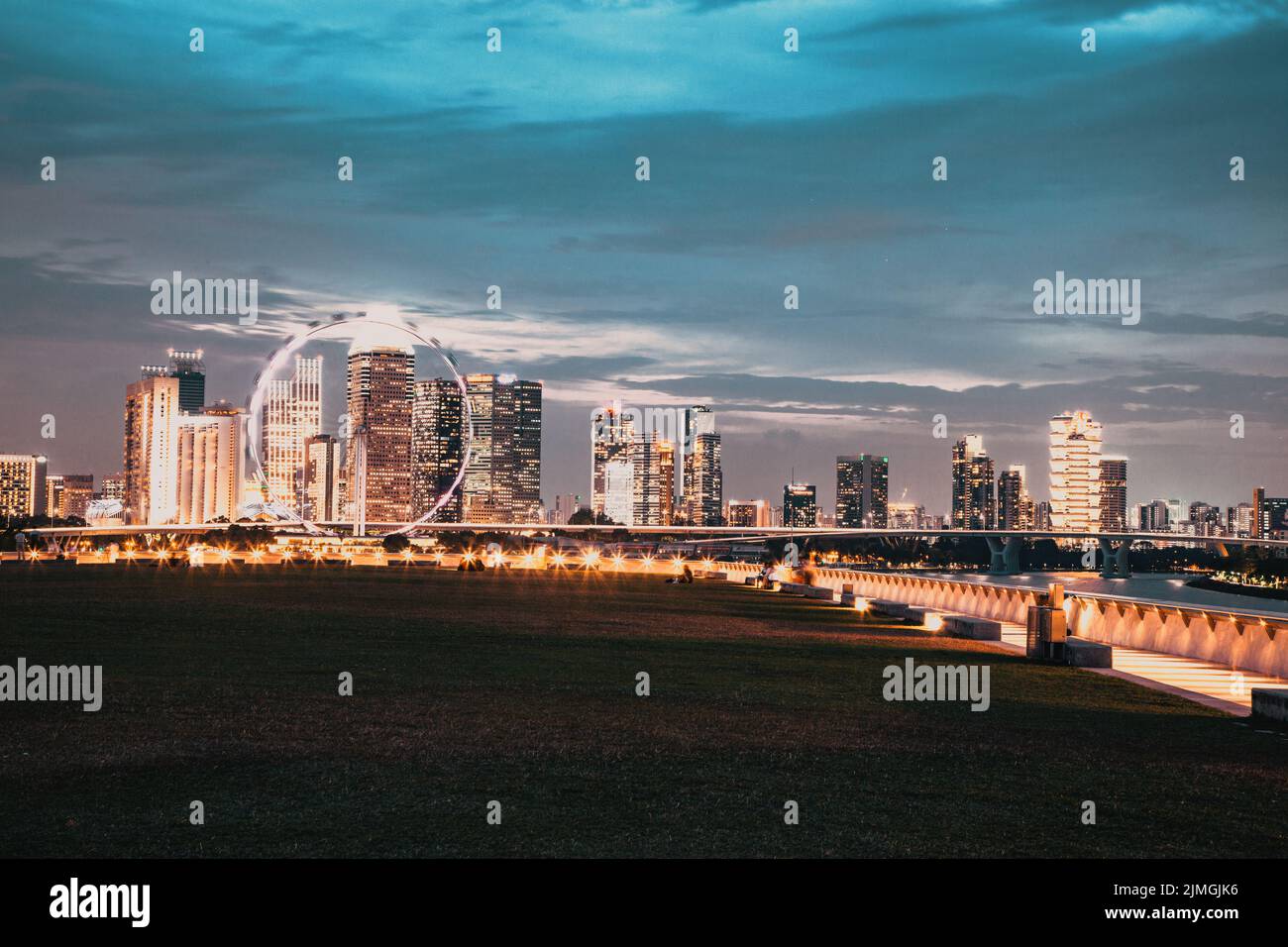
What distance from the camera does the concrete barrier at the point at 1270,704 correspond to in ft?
60.2

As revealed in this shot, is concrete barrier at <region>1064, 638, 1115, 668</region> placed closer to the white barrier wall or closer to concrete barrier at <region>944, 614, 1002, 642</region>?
the white barrier wall

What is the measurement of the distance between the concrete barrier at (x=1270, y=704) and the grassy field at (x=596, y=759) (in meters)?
0.51

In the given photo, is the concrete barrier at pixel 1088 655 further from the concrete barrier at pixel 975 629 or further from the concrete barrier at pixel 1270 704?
the concrete barrier at pixel 1270 704

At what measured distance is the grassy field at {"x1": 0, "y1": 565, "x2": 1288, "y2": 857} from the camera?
34.6 ft

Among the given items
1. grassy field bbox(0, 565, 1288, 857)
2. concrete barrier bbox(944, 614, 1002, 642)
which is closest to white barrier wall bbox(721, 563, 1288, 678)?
concrete barrier bbox(944, 614, 1002, 642)

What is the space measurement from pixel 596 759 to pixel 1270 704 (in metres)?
9.93

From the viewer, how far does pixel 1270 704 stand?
18.5 m

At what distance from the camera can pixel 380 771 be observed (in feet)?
43.0

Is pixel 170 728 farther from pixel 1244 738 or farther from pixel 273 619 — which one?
pixel 273 619

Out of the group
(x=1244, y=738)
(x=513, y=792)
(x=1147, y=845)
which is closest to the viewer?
(x=1147, y=845)

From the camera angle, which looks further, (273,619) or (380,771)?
(273,619)

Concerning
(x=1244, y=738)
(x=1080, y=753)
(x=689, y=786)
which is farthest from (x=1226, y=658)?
(x=689, y=786)

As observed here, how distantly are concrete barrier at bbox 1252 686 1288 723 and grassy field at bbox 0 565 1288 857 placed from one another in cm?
51
